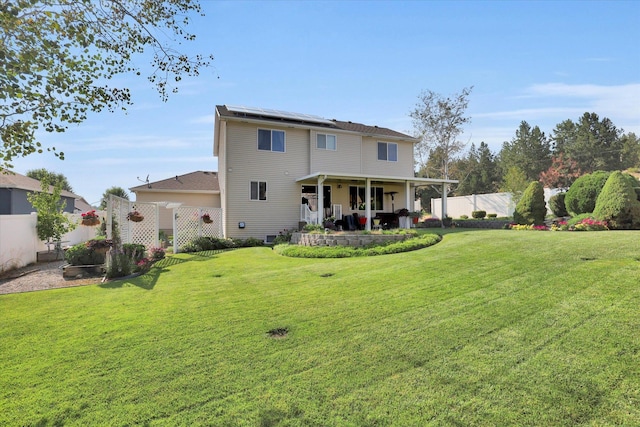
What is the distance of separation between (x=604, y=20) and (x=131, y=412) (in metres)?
13.1

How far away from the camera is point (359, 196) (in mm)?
18312

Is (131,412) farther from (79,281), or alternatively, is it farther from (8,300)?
(79,281)

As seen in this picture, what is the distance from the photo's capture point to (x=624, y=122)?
122ft

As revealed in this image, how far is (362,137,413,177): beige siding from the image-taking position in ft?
61.6

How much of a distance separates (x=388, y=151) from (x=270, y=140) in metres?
7.29

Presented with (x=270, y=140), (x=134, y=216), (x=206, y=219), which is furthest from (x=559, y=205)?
(x=134, y=216)

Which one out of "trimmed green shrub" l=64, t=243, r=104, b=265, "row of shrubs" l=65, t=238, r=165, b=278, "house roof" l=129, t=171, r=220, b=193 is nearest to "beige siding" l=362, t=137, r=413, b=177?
"house roof" l=129, t=171, r=220, b=193

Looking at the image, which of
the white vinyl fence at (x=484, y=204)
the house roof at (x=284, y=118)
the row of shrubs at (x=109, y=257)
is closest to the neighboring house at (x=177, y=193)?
the house roof at (x=284, y=118)

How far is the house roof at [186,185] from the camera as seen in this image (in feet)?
68.6

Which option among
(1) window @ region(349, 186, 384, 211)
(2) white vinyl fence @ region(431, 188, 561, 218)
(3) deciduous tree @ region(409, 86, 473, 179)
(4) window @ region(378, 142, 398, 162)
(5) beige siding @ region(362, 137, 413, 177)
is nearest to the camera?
(1) window @ region(349, 186, 384, 211)

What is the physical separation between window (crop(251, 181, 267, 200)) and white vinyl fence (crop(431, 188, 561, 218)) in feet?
54.2

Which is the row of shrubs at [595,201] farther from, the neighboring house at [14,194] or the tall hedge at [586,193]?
the neighboring house at [14,194]

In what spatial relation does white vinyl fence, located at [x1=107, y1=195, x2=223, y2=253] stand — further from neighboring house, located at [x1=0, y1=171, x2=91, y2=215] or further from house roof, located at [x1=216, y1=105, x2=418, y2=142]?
neighboring house, located at [x1=0, y1=171, x2=91, y2=215]

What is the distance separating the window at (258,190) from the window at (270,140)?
1752mm
